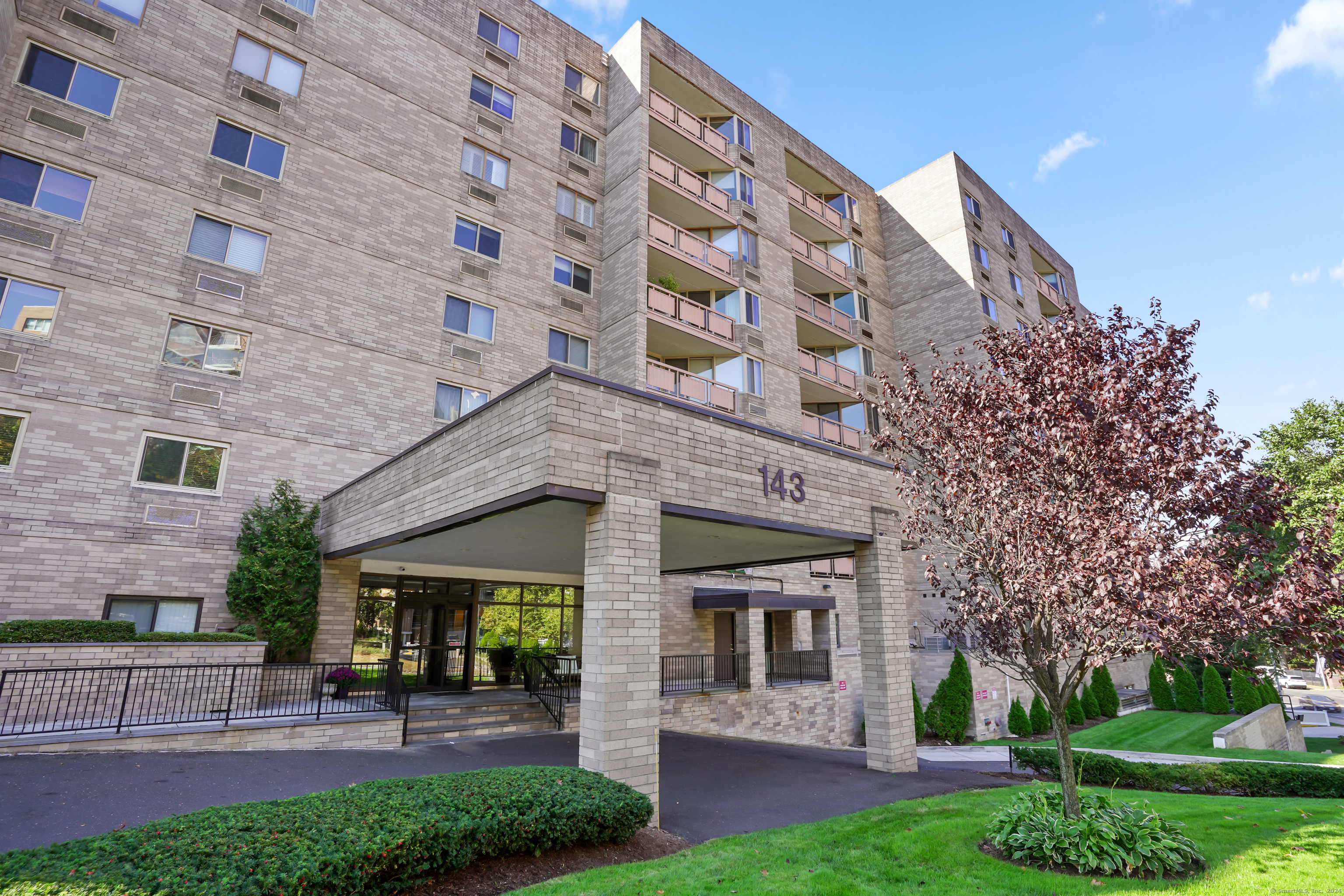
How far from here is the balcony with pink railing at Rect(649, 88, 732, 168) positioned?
23500mm

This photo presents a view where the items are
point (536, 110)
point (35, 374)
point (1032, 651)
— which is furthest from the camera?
point (536, 110)

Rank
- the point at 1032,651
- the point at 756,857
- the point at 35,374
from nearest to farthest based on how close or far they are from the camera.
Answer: the point at 756,857
the point at 1032,651
the point at 35,374

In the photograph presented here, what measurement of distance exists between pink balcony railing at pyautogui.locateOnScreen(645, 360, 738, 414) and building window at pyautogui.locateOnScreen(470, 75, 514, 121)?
9.85 metres

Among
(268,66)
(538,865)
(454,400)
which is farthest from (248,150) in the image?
(538,865)

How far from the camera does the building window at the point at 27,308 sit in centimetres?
1295

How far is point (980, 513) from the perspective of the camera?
7641mm

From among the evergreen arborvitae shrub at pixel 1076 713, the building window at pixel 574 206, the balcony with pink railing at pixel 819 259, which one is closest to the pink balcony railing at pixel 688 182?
the building window at pixel 574 206

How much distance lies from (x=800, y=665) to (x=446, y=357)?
1452 centimetres

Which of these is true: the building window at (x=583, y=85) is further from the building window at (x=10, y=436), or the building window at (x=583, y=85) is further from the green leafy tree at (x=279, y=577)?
the building window at (x=10, y=436)

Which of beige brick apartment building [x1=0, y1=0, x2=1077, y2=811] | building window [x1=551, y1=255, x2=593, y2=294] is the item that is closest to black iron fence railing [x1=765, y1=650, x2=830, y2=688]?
beige brick apartment building [x1=0, y1=0, x2=1077, y2=811]

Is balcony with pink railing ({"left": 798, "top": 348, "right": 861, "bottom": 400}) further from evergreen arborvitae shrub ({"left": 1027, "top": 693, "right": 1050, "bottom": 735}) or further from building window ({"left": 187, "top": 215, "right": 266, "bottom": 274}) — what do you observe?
building window ({"left": 187, "top": 215, "right": 266, "bottom": 274})

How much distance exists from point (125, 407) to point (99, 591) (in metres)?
3.75

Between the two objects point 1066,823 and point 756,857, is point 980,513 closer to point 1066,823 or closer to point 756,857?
point 1066,823

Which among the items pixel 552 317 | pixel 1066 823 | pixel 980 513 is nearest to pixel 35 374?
pixel 552 317
